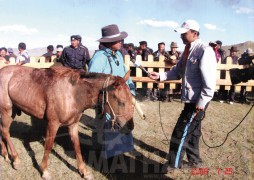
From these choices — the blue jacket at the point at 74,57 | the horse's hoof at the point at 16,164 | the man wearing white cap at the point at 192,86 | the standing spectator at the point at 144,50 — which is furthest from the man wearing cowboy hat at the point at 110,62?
the standing spectator at the point at 144,50

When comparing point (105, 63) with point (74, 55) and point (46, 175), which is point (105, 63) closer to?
point (46, 175)

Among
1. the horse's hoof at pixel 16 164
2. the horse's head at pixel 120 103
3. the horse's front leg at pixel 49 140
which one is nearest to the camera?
the horse's head at pixel 120 103

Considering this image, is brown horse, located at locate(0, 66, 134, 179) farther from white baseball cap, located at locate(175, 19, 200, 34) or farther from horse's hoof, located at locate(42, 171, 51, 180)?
white baseball cap, located at locate(175, 19, 200, 34)

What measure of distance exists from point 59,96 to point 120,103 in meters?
1.06

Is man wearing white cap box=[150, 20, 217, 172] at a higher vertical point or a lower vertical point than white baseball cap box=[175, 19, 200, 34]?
lower

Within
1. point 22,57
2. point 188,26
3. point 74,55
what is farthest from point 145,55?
point 188,26

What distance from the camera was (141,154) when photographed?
5.59m

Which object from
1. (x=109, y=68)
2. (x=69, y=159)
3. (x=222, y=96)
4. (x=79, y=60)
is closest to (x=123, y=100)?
(x=109, y=68)

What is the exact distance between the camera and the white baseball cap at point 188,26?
403 centimetres

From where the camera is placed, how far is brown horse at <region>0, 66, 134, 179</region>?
3.95 m

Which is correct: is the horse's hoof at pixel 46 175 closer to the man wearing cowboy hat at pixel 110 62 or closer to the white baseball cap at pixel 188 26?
the man wearing cowboy hat at pixel 110 62

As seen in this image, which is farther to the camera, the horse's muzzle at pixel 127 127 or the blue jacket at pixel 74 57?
the blue jacket at pixel 74 57

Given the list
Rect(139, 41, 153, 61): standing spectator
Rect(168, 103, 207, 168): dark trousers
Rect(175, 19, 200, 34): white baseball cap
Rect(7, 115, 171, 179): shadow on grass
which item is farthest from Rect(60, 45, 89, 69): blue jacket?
Rect(175, 19, 200, 34): white baseball cap

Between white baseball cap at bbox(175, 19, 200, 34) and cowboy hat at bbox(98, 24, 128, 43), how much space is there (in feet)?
3.26
